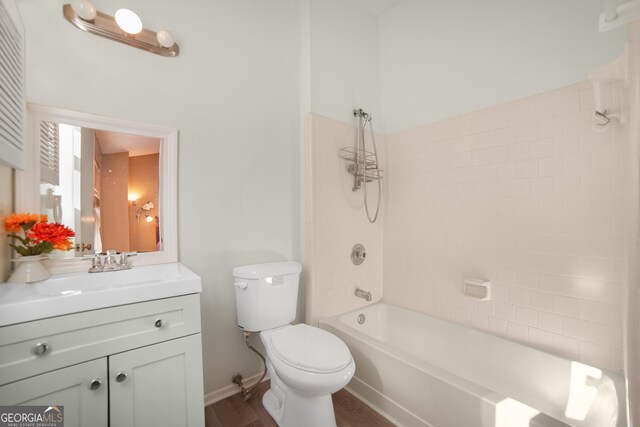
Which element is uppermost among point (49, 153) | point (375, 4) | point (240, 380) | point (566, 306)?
point (375, 4)

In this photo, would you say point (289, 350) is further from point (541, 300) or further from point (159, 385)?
point (541, 300)

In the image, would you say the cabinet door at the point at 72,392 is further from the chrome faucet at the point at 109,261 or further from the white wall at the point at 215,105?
the white wall at the point at 215,105

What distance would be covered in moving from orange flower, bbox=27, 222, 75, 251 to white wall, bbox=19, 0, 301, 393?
0.51m

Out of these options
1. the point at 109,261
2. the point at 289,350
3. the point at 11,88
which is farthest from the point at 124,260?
the point at 289,350

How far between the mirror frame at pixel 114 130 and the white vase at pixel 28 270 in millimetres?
125

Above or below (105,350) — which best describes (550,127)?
above

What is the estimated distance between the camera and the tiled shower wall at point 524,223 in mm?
1438

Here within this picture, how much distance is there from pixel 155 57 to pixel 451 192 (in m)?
2.03

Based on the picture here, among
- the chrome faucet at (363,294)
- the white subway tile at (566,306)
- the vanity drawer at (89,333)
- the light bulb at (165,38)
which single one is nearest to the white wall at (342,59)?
the light bulb at (165,38)

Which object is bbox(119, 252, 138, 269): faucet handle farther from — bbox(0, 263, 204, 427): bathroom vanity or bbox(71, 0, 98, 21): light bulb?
bbox(71, 0, 98, 21): light bulb

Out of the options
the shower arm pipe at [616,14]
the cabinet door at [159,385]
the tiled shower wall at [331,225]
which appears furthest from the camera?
the tiled shower wall at [331,225]

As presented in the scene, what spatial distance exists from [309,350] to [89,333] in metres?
0.92

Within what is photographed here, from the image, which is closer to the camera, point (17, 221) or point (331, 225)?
point (17, 221)

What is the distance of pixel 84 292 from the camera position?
100 centimetres
